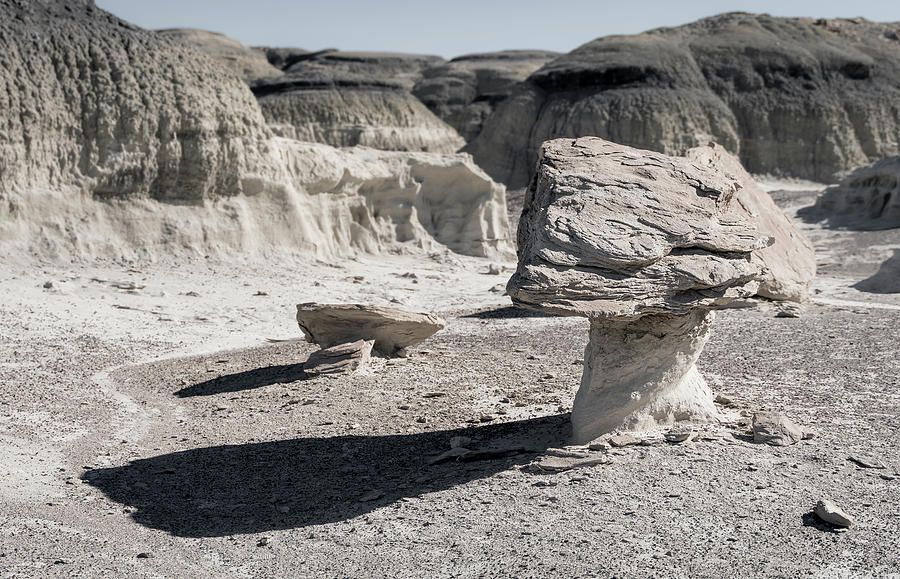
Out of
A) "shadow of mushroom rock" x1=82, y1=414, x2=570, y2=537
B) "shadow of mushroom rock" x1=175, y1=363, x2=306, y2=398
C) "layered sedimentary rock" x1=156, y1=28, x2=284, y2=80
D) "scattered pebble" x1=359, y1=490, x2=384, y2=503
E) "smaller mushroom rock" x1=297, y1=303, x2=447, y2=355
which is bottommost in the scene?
"shadow of mushroom rock" x1=175, y1=363, x2=306, y2=398

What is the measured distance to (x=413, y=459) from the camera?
701 centimetres

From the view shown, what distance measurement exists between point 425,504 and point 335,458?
1.54 meters

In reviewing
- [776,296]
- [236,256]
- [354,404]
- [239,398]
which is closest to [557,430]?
[354,404]

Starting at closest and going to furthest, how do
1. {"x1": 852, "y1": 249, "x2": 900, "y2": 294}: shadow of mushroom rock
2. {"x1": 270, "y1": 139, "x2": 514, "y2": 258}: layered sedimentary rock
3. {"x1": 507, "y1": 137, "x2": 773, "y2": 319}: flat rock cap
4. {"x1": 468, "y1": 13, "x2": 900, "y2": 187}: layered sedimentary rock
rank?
{"x1": 507, "y1": 137, "x2": 773, "y2": 319}: flat rock cap, {"x1": 852, "y1": 249, "x2": 900, "y2": 294}: shadow of mushroom rock, {"x1": 270, "y1": 139, "x2": 514, "y2": 258}: layered sedimentary rock, {"x1": 468, "y1": 13, "x2": 900, "y2": 187}: layered sedimentary rock

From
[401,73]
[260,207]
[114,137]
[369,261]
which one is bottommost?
[369,261]

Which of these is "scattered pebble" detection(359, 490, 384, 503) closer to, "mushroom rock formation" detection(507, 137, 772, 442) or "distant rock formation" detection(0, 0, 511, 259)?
"mushroom rock formation" detection(507, 137, 772, 442)

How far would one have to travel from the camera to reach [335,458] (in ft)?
23.6

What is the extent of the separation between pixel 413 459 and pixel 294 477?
0.89 metres

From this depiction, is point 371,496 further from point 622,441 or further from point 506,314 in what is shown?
point 506,314

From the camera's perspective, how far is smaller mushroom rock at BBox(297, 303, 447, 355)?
10.2 metres

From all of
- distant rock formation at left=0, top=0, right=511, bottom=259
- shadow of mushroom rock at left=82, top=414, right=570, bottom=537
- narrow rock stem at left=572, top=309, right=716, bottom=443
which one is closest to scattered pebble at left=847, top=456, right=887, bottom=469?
narrow rock stem at left=572, top=309, right=716, bottom=443

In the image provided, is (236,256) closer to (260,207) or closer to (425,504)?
(260,207)

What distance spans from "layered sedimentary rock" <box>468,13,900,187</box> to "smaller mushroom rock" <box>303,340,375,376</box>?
2777cm

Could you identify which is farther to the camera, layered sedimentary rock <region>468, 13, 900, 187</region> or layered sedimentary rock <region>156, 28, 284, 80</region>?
layered sedimentary rock <region>156, 28, 284, 80</region>
